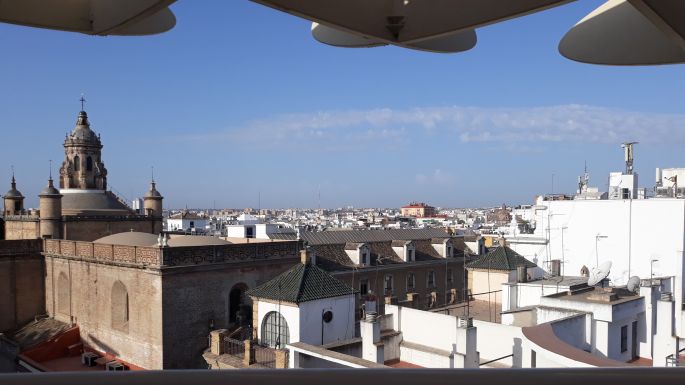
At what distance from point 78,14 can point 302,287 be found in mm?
14955

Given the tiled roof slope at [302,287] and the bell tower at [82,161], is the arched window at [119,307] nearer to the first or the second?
the tiled roof slope at [302,287]

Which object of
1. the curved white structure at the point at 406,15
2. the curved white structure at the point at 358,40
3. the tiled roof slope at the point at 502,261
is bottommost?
the tiled roof slope at the point at 502,261

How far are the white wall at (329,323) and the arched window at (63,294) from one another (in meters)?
17.0

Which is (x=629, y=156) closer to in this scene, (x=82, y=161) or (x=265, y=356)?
(x=265, y=356)

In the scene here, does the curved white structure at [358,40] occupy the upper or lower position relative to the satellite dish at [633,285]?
upper

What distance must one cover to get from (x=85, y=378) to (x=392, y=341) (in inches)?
614

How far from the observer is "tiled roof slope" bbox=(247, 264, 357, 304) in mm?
17984

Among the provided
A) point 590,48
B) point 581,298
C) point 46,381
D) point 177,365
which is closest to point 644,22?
point 590,48

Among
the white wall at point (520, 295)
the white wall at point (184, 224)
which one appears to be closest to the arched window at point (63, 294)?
the white wall at point (520, 295)

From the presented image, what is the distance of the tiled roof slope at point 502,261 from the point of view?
24514 millimetres

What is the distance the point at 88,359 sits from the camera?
80.0 ft

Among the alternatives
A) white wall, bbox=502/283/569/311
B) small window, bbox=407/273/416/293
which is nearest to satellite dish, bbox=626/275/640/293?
white wall, bbox=502/283/569/311

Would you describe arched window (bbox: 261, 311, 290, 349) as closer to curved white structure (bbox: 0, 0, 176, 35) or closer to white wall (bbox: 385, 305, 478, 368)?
white wall (bbox: 385, 305, 478, 368)

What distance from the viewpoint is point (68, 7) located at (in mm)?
3904
